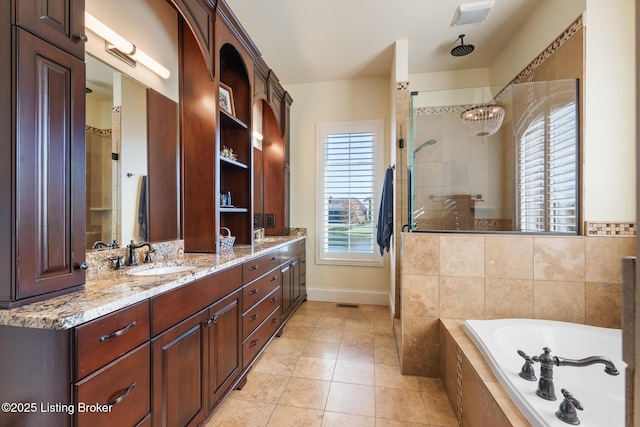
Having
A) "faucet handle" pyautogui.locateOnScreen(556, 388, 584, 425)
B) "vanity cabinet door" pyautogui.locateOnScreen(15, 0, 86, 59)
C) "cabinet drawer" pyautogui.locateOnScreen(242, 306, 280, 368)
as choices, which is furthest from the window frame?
"vanity cabinet door" pyautogui.locateOnScreen(15, 0, 86, 59)

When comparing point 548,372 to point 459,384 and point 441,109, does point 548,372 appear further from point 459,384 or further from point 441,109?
point 441,109

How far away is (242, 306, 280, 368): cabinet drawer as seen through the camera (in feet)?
6.26

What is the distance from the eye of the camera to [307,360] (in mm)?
2230

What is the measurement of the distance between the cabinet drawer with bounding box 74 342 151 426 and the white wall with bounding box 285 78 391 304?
8.90 feet

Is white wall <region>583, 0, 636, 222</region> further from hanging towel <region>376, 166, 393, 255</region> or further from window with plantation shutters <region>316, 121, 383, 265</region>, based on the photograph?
window with plantation shutters <region>316, 121, 383, 265</region>

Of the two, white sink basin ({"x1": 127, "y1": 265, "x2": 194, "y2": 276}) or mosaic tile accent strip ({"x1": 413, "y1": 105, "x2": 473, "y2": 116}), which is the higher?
mosaic tile accent strip ({"x1": 413, "y1": 105, "x2": 473, "y2": 116})

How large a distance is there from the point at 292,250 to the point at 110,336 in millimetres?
2188

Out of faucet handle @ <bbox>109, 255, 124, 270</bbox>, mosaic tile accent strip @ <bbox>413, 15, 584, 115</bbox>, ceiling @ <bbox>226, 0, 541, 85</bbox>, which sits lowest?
faucet handle @ <bbox>109, 255, 124, 270</bbox>

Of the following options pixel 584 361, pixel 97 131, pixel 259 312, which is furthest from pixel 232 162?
pixel 584 361

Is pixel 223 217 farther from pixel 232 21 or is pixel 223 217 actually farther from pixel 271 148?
pixel 232 21

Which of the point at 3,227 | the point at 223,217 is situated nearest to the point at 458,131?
the point at 223,217

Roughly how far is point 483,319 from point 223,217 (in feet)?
7.69

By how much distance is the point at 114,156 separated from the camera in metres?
1.53

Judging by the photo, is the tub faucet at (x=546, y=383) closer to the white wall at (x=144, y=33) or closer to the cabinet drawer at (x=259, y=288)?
the cabinet drawer at (x=259, y=288)
